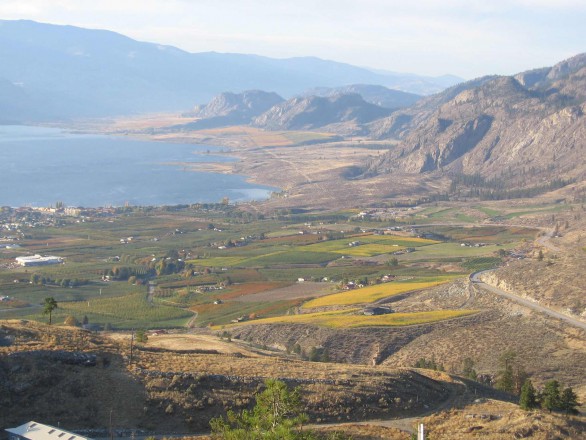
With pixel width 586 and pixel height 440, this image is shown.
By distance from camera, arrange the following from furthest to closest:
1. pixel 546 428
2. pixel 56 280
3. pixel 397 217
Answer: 1. pixel 397 217
2. pixel 56 280
3. pixel 546 428

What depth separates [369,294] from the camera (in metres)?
72.9

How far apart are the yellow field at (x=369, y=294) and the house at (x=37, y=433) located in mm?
43460

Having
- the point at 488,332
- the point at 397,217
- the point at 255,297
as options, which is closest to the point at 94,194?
the point at 397,217

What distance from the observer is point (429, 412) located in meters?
34.0

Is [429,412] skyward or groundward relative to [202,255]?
skyward

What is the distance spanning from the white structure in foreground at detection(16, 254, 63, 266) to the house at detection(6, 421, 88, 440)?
245 feet

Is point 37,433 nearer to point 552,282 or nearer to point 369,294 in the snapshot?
point 552,282

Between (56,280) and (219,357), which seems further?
(56,280)

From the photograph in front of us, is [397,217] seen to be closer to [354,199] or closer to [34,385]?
[354,199]

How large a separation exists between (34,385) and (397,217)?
110028mm

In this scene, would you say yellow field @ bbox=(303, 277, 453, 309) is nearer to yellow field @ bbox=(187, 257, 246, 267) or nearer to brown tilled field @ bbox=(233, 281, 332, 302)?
brown tilled field @ bbox=(233, 281, 332, 302)

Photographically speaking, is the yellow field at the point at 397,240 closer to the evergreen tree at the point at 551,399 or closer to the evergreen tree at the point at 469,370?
the evergreen tree at the point at 469,370

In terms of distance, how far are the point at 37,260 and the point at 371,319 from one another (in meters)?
55.3

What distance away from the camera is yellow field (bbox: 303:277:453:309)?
7075cm
